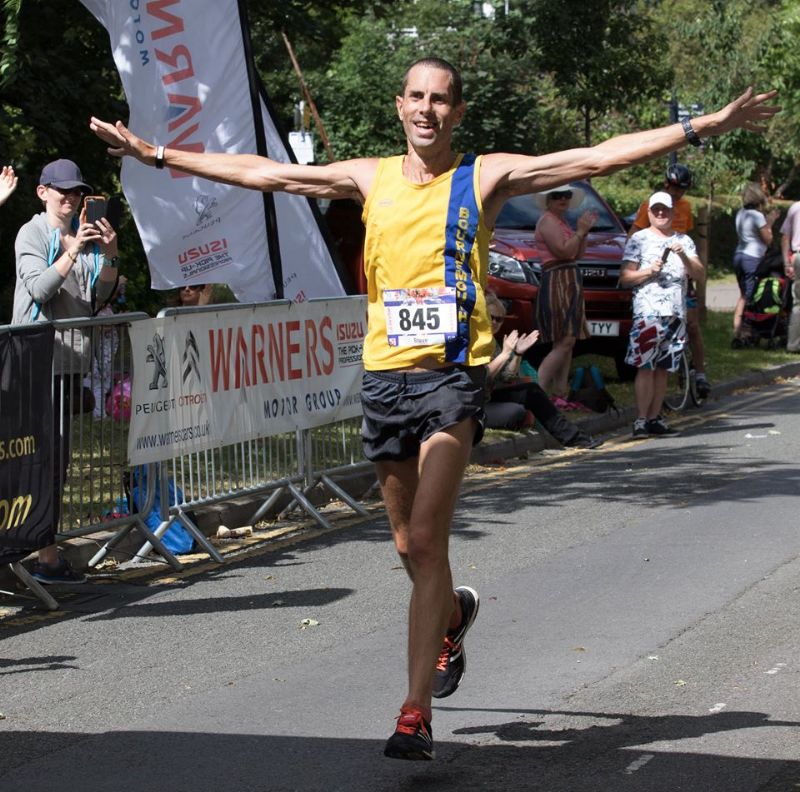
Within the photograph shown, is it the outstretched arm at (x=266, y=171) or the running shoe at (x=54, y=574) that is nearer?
the outstretched arm at (x=266, y=171)

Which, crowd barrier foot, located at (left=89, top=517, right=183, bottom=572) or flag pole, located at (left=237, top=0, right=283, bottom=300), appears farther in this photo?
flag pole, located at (left=237, top=0, right=283, bottom=300)

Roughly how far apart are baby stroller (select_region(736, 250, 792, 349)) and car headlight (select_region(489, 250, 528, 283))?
559 cm

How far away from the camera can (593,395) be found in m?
14.8

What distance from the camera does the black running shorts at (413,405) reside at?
5.27 meters

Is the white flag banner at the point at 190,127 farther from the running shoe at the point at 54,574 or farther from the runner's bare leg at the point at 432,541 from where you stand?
the runner's bare leg at the point at 432,541

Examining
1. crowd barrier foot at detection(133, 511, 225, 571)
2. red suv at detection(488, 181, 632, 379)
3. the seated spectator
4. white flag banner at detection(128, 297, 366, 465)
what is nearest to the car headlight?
red suv at detection(488, 181, 632, 379)

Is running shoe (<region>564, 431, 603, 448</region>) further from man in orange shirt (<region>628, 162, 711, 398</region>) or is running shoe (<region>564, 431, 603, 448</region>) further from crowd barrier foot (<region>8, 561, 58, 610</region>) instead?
crowd barrier foot (<region>8, 561, 58, 610</region>)

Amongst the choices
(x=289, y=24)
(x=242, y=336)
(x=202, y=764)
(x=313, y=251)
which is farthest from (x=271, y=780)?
(x=289, y=24)

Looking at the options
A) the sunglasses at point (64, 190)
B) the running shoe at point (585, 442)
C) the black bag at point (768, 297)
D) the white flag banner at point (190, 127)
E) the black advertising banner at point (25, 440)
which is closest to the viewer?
the black advertising banner at point (25, 440)

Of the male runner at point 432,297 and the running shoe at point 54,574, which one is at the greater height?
the male runner at point 432,297

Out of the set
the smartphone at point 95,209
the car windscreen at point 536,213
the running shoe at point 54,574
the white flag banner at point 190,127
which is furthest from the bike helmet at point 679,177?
the running shoe at point 54,574

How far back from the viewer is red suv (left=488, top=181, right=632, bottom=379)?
15.7 m

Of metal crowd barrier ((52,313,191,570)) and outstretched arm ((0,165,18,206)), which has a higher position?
outstretched arm ((0,165,18,206))

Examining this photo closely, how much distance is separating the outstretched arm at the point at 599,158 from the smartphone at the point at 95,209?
3.30 m
